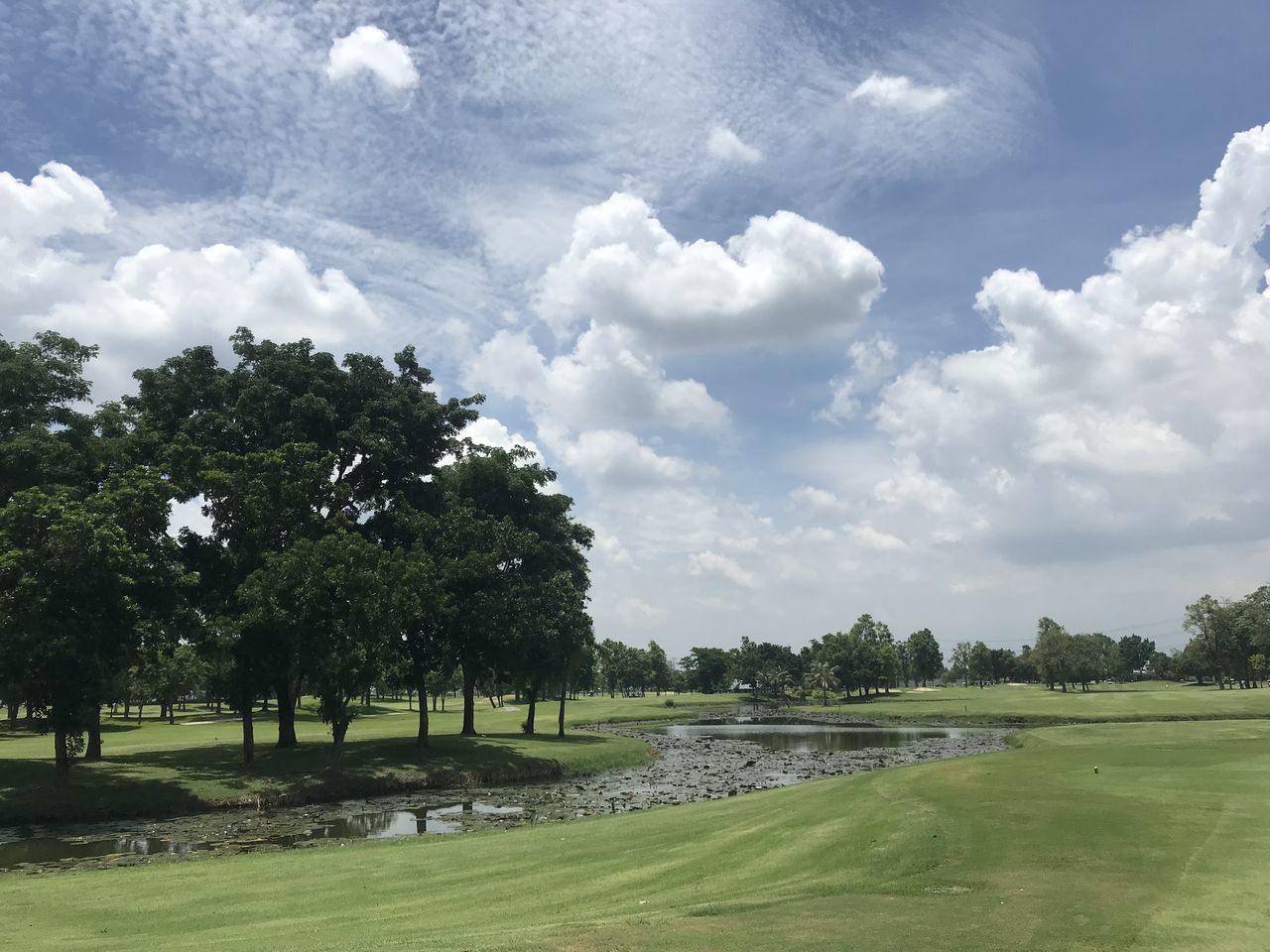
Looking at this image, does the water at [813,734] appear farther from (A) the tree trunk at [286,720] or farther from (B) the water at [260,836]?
(A) the tree trunk at [286,720]

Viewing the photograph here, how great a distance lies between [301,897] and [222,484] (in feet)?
105

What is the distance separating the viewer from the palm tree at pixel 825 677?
146 m

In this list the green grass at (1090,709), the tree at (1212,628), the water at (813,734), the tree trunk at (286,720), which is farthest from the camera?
the tree at (1212,628)

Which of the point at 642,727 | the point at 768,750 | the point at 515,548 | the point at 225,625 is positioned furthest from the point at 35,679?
the point at 642,727

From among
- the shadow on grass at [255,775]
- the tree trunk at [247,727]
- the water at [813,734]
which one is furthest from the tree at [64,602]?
the water at [813,734]

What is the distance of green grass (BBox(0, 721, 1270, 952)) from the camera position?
12148 mm

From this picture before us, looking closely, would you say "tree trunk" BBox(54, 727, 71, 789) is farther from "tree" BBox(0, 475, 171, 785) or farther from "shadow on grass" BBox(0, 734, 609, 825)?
"shadow on grass" BBox(0, 734, 609, 825)

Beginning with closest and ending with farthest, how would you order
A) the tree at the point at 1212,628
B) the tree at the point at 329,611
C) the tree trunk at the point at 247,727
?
the tree at the point at 329,611 < the tree trunk at the point at 247,727 < the tree at the point at 1212,628

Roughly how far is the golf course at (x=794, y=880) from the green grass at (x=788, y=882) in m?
0.08

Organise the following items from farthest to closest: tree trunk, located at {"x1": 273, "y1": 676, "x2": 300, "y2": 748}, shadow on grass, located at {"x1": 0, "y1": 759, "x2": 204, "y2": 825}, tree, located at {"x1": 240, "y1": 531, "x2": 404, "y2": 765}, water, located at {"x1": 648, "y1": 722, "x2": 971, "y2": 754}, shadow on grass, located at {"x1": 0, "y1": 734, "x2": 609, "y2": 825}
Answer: water, located at {"x1": 648, "y1": 722, "x2": 971, "y2": 754} < tree trunk, located at {"x1": 273, "y1": 676, "x2": 300, "y2": 748} < tree, located at {"x1": 240, "y1": 531, "x2": 404, "y2": 765} < shadow on grass, located at {"x1": 0, "y1": 734, "x2": 609, "y2": 825} < shadow on grass, located at {"x1": 0, "y1": 759, "x2": 204, "y2": 825}

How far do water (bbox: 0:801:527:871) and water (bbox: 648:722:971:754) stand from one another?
38.2 m

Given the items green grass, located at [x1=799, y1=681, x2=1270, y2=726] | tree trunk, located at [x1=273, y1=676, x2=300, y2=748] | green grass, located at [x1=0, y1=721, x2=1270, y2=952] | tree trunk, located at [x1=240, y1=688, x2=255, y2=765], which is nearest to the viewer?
green grass, located at [x1=0, y1=721, x2=1270, y2=952]

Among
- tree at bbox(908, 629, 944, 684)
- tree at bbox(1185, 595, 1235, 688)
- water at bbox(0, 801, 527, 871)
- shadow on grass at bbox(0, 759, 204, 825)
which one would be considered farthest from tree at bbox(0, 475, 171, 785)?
tree at bbox(908, 629, 944, 684)

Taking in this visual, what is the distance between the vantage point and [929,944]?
11.2 meters
